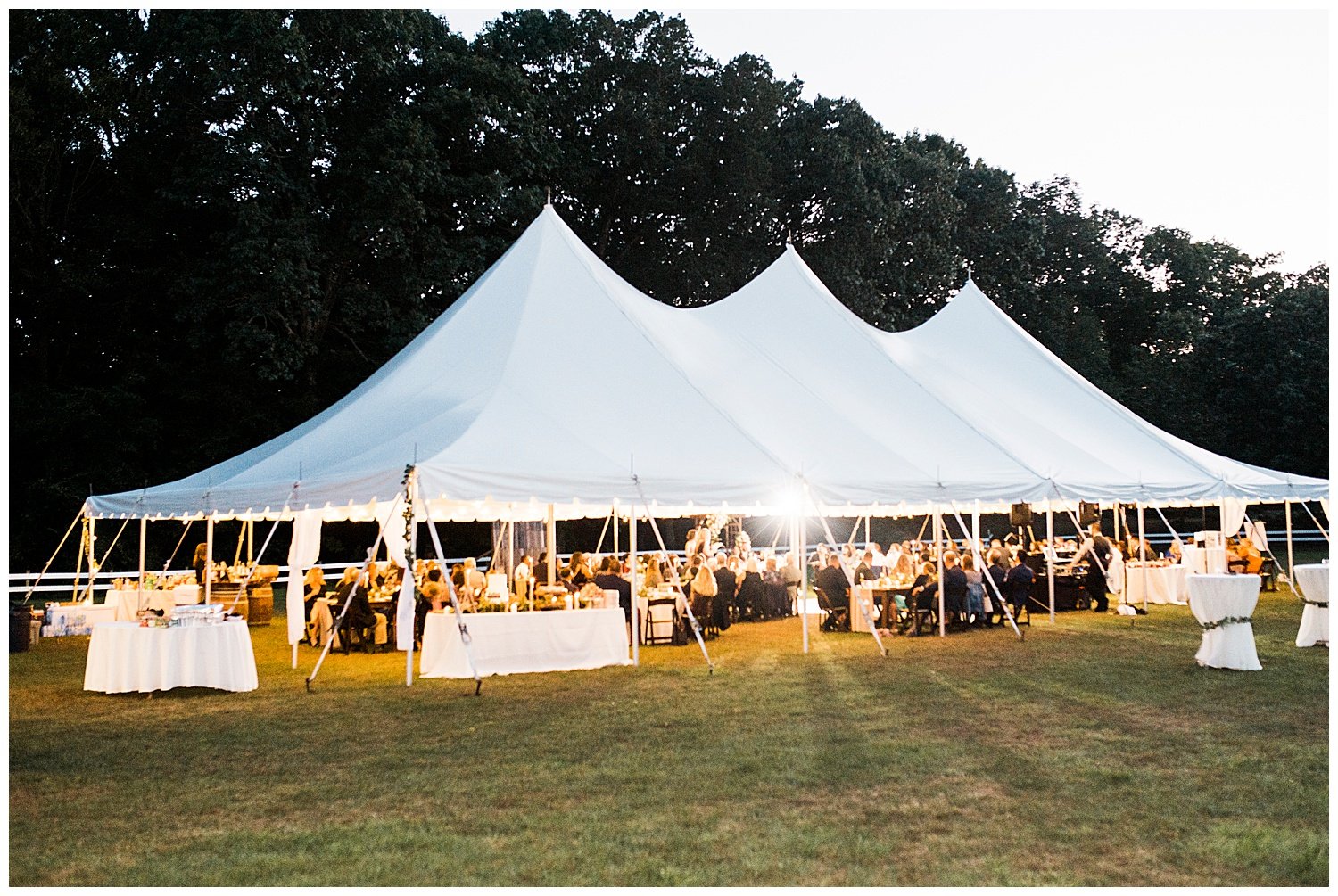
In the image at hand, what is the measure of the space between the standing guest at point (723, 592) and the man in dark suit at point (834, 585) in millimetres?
1138

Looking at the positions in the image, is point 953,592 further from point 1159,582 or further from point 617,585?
point 1159,582

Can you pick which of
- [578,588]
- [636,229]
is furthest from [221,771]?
[636,229]

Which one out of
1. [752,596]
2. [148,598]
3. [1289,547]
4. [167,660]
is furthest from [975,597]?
[148,598]

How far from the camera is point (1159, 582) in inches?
725

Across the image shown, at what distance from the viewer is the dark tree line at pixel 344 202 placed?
23422mm

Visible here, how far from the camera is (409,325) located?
83.1 feet

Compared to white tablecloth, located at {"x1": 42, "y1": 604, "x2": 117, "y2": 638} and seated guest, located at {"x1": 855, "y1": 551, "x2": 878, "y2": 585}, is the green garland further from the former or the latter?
white tablecloth, located at {"x1": 42, "y1": 604, "x2": 117, "y2": 638}

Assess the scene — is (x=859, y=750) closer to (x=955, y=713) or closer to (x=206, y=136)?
(x=955, y=713)

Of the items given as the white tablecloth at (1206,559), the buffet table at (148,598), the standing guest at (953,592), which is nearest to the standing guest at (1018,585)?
the standing guest at (953,592)

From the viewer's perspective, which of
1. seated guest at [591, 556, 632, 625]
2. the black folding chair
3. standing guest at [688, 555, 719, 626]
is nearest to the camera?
seated guest at [591, 556, 632, 625]

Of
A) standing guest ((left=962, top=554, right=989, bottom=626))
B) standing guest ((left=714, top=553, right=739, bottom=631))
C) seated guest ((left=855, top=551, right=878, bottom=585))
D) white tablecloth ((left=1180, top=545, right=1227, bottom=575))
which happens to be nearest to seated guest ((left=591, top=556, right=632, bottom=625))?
standing guest ((left=714, top=553, right=739, bottom=631))

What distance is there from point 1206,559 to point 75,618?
54.3 feet

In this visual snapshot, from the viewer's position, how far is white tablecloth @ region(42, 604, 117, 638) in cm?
1575

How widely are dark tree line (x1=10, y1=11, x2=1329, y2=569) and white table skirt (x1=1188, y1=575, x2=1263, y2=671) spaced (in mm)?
9057
